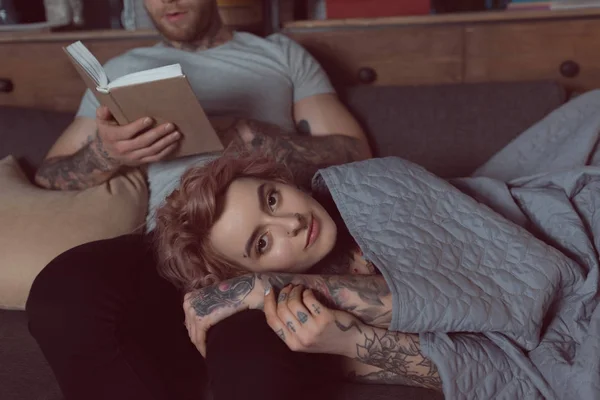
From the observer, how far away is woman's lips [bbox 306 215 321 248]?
1.13 m

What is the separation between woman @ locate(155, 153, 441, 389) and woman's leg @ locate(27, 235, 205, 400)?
9cm

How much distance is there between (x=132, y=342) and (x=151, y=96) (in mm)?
465

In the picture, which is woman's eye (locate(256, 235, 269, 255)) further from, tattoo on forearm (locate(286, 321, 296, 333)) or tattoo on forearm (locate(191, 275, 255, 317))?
tattoo on forearm (locate(286, 321, 296, 333))

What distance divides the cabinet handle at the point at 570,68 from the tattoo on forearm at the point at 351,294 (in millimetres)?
1124

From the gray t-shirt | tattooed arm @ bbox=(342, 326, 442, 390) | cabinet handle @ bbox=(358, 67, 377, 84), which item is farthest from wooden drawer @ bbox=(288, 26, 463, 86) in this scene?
tattooed arm @ bbox=(342, 326, 442, 390)

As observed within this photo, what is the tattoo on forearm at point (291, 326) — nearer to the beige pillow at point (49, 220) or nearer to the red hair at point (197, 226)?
the red hair at point (197, 226)

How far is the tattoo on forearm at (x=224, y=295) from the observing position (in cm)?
106

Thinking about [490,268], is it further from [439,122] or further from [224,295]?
[439,122]

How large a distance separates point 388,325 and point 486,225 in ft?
0.89

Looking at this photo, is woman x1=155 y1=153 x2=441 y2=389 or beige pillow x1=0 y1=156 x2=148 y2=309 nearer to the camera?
woman x1=155 y1=153 x2=441 y2=389

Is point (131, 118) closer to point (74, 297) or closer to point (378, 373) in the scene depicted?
point (74, 297)

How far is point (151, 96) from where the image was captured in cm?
119

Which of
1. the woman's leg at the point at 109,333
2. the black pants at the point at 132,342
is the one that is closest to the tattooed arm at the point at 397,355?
the black pants at the point at 132,342

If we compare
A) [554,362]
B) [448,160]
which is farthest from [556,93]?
[554,362]
